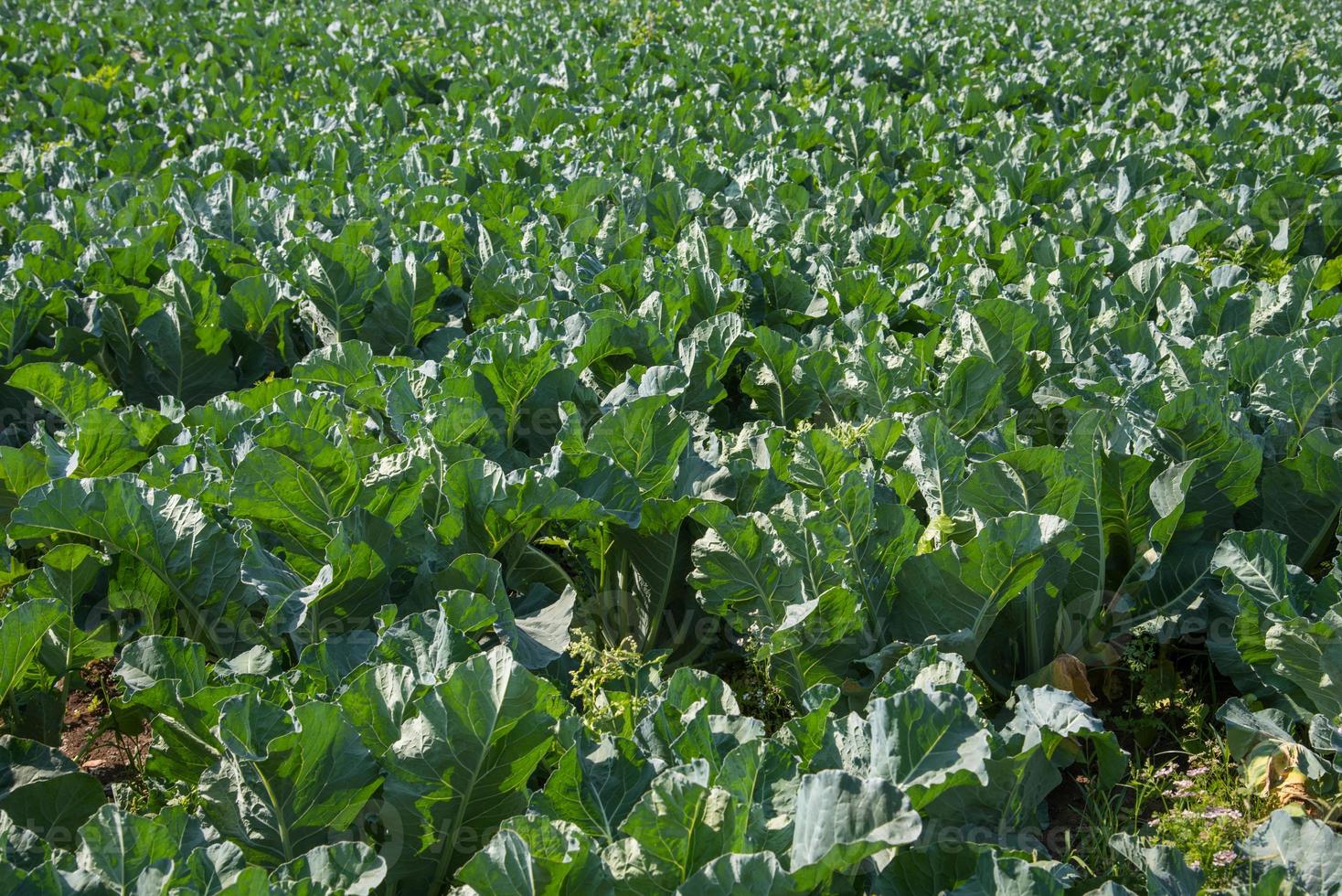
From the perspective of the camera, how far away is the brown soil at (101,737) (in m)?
2.67

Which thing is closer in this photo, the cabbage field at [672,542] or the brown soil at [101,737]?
the cabbage field at [672,542]

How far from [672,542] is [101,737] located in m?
1.57

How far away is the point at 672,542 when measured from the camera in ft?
9.17

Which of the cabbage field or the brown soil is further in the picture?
the brown soil

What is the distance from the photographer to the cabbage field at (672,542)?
6.36 ft

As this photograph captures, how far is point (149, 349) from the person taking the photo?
3.97 metres

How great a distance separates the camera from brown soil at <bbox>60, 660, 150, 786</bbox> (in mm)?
2670

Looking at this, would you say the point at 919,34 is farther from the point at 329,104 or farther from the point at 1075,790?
the point at 1075,790

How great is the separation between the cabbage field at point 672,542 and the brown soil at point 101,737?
0.01 metres

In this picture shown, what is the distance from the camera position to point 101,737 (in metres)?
2.85

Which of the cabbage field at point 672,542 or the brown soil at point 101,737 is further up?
the cabbage field at point 672,542

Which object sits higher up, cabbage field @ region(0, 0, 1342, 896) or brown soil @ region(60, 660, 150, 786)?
cabbage field @ region(0, 0, 1342, 896)

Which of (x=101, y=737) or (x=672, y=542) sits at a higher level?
(x=672, y=542)

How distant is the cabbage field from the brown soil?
1 centimetres
